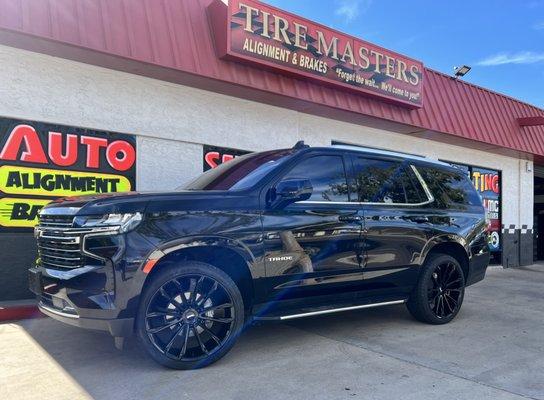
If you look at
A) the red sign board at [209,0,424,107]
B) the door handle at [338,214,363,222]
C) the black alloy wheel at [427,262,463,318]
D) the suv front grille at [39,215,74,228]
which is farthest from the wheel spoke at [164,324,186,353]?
the red sign board at [209,0,424,107]

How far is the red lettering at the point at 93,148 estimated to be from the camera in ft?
23.2

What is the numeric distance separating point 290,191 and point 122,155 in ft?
13.0

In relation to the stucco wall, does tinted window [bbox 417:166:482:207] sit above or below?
below

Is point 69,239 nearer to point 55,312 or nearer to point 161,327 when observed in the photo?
point 55,312

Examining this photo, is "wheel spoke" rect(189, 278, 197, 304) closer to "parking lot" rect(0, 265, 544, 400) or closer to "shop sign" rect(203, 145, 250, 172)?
"parking lot" rect(0, 265, 544, 400)

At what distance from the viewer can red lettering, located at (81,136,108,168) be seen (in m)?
7.06

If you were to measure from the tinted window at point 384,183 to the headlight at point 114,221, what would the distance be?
231 cm

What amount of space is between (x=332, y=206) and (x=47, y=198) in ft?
13.6

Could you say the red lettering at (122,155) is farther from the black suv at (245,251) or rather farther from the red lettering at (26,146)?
the black suv at (245,251)

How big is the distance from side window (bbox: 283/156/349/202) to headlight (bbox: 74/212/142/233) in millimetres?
1524

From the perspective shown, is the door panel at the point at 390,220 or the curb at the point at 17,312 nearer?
the door panel at the point at 390,220

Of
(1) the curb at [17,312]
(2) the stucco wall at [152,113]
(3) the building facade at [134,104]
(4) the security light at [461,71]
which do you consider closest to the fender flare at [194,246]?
(1) the curb at [17,312]

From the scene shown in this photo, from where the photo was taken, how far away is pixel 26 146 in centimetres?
653

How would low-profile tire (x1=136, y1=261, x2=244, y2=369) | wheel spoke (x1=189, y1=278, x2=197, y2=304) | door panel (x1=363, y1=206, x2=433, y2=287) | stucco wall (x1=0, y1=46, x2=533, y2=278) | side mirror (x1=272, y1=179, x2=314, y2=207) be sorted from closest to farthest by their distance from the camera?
1. low-profile tire (x1=136, y1=261, x2=244, y2=369)
2. wheel spoke (x1=189, y1=278, x2=197, y2=304)
3. side mirror (x1=272, y1=179, x2=314, y2=207)
4. door panel (x1=363, y1=206, x2=433, y2=287)
5. stucco wall (x1=0, y1=46, x2=533, y2=278)
